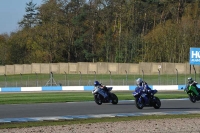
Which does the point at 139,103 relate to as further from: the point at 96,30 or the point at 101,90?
the point at 96,30

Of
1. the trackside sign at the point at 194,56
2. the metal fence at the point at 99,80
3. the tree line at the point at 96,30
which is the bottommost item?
the metal fence at the point at 99,80

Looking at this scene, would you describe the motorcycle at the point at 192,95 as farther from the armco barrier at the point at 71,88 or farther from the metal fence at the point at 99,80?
the metal fence at the point at 99,80

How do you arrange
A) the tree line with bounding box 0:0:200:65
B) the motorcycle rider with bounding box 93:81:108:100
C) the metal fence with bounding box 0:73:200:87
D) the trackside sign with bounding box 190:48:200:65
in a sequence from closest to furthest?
the motorcycle rider with bounding box 93:81:108:100, the trackside sign with bounding box 190:48:200:65, the metal fence with bounding box 0:73:200:87, the tree line with bounding box 0:0:200:65

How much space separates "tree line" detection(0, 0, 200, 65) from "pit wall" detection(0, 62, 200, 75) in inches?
506

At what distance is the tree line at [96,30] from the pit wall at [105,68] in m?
12.8

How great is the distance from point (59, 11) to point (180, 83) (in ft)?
145

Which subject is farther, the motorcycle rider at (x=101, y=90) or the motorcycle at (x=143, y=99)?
the motorcycle rider at (x=101, y=90)

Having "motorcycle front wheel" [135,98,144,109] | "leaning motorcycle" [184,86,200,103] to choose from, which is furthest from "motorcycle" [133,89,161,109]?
"leaning motorcycle" [184,86,200,103]

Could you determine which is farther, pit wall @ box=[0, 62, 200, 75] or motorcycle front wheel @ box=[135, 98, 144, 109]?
pit wall @ box=[0, 62, 200, 75]

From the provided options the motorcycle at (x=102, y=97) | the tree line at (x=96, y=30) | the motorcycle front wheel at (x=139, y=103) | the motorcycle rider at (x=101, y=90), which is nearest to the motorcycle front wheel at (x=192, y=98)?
the motorcycle at (x=102, y=97)

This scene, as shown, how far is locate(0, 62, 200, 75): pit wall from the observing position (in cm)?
5741

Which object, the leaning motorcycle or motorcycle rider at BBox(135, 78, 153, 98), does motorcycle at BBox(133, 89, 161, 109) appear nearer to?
motorcycle rider at BBox(135, 78, 153, 98)

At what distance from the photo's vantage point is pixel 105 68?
208 ft

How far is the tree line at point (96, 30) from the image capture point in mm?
78625
